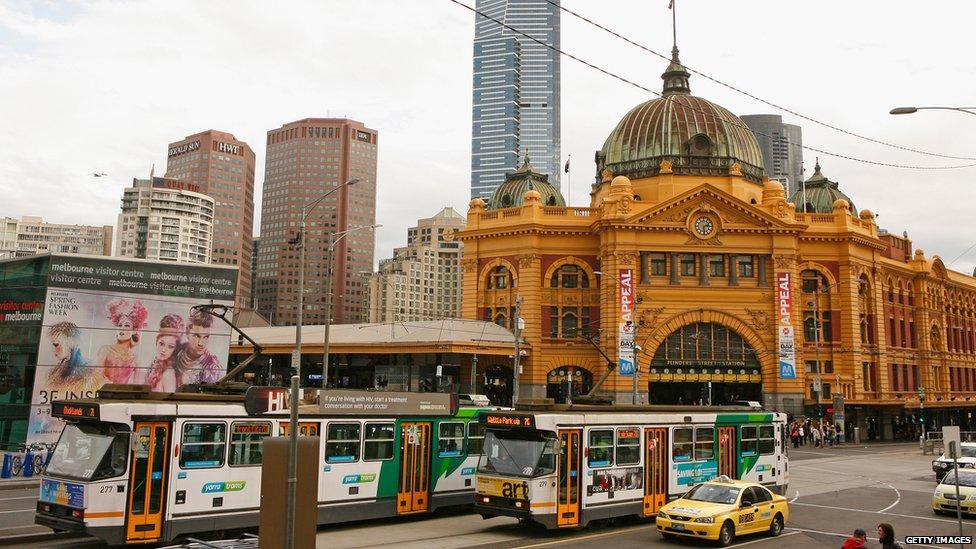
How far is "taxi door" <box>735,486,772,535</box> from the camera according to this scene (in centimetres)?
2095

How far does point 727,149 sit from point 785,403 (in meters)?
21.0

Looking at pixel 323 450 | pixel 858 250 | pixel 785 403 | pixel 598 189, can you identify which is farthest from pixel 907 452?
pixel 323 450

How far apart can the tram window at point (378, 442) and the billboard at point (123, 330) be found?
64.8 ft

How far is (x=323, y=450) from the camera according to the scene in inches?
835

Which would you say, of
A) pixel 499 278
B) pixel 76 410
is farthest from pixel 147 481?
pixel 499 278

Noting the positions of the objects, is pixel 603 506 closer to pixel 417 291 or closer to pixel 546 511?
pixel 546 511

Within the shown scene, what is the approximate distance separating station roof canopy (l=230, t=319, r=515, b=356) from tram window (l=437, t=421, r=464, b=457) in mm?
32701

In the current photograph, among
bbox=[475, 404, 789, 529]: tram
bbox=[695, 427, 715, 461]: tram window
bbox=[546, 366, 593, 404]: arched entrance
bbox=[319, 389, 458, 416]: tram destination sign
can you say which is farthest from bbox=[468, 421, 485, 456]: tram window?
bbox=[546, 366, 593, 404]: arched entrance

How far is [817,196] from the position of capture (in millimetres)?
79188

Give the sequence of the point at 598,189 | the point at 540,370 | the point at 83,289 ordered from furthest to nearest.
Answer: the point at 598,189
the point at 540,370
the point at 83,289

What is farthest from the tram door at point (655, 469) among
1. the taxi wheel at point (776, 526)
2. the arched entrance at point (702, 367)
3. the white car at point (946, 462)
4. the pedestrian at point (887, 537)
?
the arched entrance at point (702, 367)

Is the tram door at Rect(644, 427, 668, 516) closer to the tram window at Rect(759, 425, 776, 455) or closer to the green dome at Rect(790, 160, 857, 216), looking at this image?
the tram window at Rect(759, 425, 776, 455)

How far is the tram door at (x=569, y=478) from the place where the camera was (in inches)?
848

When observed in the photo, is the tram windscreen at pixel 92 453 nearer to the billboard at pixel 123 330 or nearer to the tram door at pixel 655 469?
the tram door at pixel 655 469
